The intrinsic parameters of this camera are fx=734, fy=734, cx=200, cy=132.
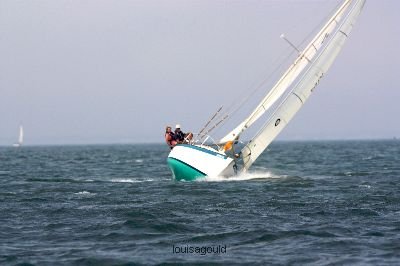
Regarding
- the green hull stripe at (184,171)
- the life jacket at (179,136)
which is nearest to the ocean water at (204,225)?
the green hull stripe at (184,171)

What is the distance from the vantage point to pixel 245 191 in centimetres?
2992

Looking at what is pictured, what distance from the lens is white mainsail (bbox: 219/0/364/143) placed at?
35.1 meters

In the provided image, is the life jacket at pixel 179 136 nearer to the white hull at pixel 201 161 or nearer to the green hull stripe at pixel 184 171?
the green hull stripe at pixel 184 171

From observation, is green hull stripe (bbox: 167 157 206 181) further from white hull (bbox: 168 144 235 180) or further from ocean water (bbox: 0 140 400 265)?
ocean water (bbox: 0 140 400 265)

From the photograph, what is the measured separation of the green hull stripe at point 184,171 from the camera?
34.8 metres

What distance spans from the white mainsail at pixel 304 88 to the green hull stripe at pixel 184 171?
103 inches

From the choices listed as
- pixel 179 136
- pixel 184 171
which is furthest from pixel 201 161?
pixel 179 136

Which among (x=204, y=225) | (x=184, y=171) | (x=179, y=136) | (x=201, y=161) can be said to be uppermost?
(x=179, y=136)

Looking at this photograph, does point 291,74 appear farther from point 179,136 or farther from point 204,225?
point 204,225

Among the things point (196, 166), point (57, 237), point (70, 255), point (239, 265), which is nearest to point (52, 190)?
point (196, 166)

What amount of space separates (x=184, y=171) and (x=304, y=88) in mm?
7151

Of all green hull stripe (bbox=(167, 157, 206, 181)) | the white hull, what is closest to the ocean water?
the white hull

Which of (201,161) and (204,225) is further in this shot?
(201,161)

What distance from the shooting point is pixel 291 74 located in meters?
35.4
